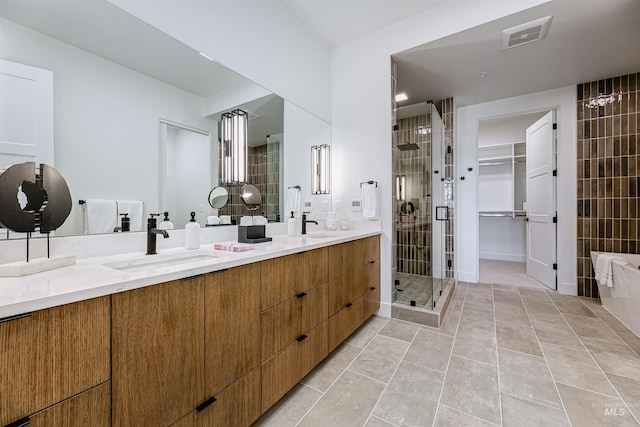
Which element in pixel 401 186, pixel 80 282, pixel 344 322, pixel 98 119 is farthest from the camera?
pixel 401 186

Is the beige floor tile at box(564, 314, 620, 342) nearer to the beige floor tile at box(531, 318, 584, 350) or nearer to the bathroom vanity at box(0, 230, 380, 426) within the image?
the beige floor tile at box(531, 318, 584, 350)

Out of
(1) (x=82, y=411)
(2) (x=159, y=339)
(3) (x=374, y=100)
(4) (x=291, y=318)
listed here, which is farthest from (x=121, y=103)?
(3) (x=374, y=100)

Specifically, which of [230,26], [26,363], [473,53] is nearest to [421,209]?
[473,53]

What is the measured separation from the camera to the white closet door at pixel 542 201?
3.45m

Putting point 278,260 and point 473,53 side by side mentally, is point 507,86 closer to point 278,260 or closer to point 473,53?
point 473,53

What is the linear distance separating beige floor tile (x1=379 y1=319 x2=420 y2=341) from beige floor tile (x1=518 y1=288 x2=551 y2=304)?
1764mm

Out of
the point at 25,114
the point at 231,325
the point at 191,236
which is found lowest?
the point at 231,325

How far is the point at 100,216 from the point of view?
122cm

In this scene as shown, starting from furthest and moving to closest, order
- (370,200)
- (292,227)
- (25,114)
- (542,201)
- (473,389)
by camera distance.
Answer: (542,201), (370,200), (292,227), (473,389), (25,114)

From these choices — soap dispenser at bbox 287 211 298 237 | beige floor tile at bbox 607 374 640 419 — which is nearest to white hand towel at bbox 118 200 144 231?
soap dispenser at bbox 287 211 298 237

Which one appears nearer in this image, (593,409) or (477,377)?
(593,409)

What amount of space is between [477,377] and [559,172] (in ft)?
10.4

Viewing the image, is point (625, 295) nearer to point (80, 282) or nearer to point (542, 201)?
point (542, 201)

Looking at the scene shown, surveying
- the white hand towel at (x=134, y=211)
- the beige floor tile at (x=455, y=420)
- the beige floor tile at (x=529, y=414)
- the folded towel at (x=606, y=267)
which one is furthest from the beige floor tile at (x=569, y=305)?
the white hand towel at (x=134, y=211)
